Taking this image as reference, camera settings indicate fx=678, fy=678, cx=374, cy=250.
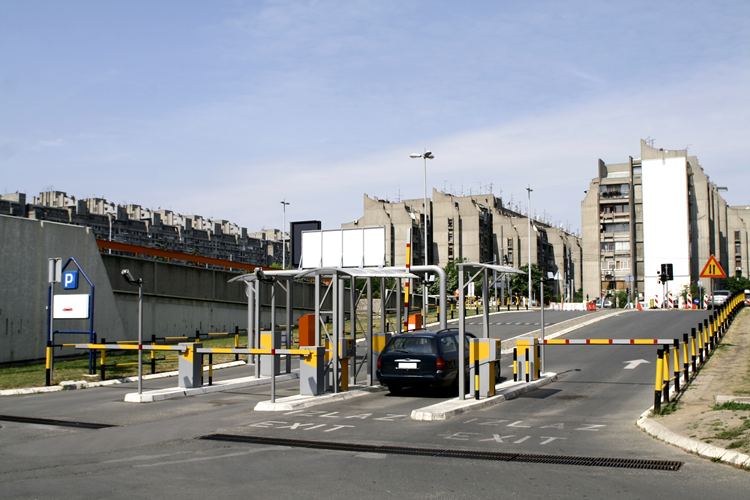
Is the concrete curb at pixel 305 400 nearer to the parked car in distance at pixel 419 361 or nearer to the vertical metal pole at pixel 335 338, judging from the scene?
the vertical metal pole at pixel 335 338

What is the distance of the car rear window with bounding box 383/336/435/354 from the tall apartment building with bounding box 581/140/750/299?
9171 centimetres

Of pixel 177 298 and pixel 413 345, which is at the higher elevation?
pixel 177 298

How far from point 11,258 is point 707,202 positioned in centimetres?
10917

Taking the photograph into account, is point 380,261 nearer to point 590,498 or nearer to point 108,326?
point 590,498

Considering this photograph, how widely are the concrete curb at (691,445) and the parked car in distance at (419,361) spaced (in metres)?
4.66

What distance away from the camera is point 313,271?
15.6m

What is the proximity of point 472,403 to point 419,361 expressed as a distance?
6.57ft

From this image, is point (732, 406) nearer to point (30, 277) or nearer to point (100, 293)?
point (30, 277)

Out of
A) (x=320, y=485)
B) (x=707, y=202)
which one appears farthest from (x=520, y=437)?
(x=707, y=202)

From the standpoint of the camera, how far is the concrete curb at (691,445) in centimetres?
796

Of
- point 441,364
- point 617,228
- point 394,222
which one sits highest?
point 394,222

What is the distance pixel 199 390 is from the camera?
642 inches

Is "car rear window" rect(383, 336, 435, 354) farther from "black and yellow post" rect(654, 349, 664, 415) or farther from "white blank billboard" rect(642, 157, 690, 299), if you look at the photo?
"white blank billboard" rect(642, 157, 690, 299)

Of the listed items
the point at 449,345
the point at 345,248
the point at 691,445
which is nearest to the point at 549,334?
the point at 345,248
